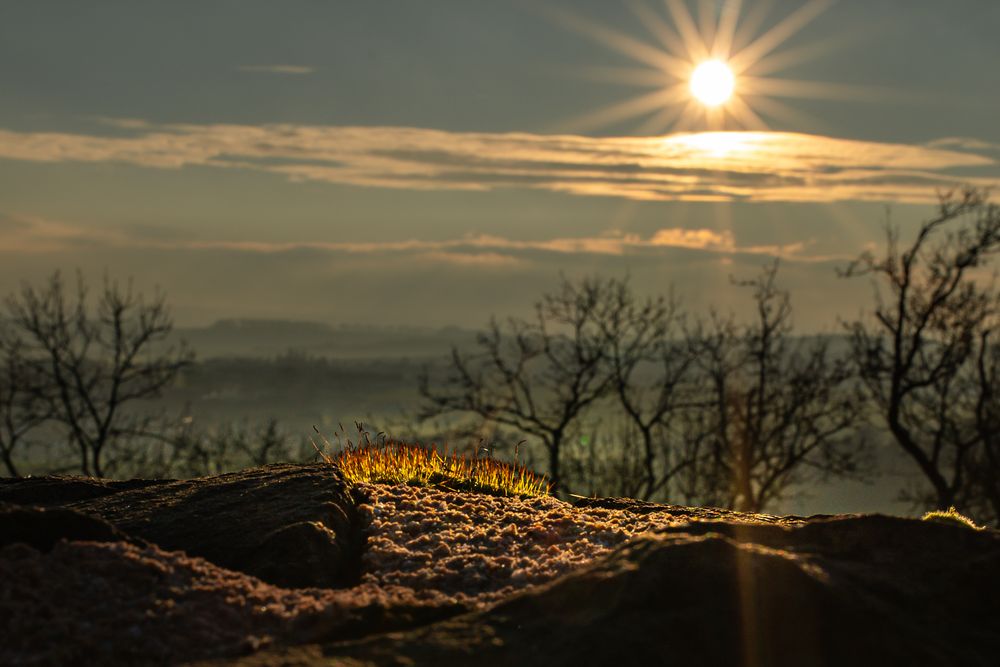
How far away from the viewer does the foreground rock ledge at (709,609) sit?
4.28 meters

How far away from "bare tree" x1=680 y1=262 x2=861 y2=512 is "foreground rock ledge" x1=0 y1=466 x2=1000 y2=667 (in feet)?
108

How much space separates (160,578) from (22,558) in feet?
2.65

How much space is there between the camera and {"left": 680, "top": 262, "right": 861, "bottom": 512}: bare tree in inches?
1496

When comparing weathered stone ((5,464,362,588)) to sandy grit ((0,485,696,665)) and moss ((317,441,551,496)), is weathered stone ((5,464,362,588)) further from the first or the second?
moss ((317,441,551,496))

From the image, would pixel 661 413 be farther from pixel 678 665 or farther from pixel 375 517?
pixel 678 665

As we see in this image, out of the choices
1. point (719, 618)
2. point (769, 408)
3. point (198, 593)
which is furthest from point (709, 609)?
point (769, 408)

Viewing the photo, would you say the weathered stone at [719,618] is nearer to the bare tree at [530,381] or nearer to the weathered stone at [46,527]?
the weathered stone at [46,527]

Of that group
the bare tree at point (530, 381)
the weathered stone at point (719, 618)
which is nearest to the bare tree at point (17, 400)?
the bare tree at point (530, 381)

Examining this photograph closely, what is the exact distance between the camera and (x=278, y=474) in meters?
8.66

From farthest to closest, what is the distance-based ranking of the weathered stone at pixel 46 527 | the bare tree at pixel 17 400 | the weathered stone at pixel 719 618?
the bare tree at pixel 17 400, the weathered stone at pixel 46 527, the weathered stone at pixel 719 618

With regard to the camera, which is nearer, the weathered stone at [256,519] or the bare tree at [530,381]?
the weathered stone at [256,519]

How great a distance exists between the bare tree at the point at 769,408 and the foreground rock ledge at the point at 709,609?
3303cm

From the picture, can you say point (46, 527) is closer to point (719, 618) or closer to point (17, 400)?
point (719, 618)

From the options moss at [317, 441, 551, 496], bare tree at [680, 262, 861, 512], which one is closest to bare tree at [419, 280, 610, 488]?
bare tree at [680, 262, 861, 512]
